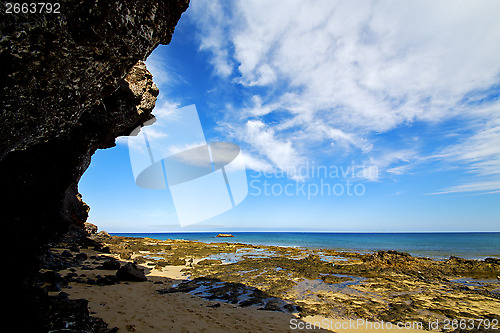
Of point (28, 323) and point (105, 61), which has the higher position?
point (105, 61)

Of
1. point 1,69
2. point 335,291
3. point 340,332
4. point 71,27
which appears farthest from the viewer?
point 335,291

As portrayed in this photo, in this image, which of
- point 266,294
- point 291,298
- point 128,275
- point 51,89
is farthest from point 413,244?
point 51,89

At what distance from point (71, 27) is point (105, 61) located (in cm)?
83

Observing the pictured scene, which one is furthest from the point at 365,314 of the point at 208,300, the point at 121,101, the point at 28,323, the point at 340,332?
the point at 121,101

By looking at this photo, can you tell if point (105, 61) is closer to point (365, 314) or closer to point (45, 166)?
point (45, 166)

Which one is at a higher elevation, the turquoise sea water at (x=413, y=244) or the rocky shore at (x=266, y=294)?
the rocky shore at (x=266, y=294)

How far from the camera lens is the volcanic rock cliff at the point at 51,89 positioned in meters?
3.09

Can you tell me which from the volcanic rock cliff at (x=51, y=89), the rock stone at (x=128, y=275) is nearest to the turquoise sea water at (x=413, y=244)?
the rock stone at (x=128, y=275)

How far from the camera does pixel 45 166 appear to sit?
5.91 m

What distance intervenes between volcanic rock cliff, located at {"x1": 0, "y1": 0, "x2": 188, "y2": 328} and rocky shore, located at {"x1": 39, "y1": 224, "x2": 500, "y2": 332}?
2587 millimetres

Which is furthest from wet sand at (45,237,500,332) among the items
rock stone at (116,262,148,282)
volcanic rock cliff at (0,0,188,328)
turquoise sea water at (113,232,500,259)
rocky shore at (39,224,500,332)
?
turquoise sea water at (113,232,500,259)

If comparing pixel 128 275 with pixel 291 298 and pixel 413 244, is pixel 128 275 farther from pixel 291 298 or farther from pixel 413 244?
pixel 413 244

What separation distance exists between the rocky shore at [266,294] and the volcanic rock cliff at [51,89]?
2.59 m

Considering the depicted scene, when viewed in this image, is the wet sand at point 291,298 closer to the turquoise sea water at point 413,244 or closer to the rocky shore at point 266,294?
the rocky shore at point 266,294
